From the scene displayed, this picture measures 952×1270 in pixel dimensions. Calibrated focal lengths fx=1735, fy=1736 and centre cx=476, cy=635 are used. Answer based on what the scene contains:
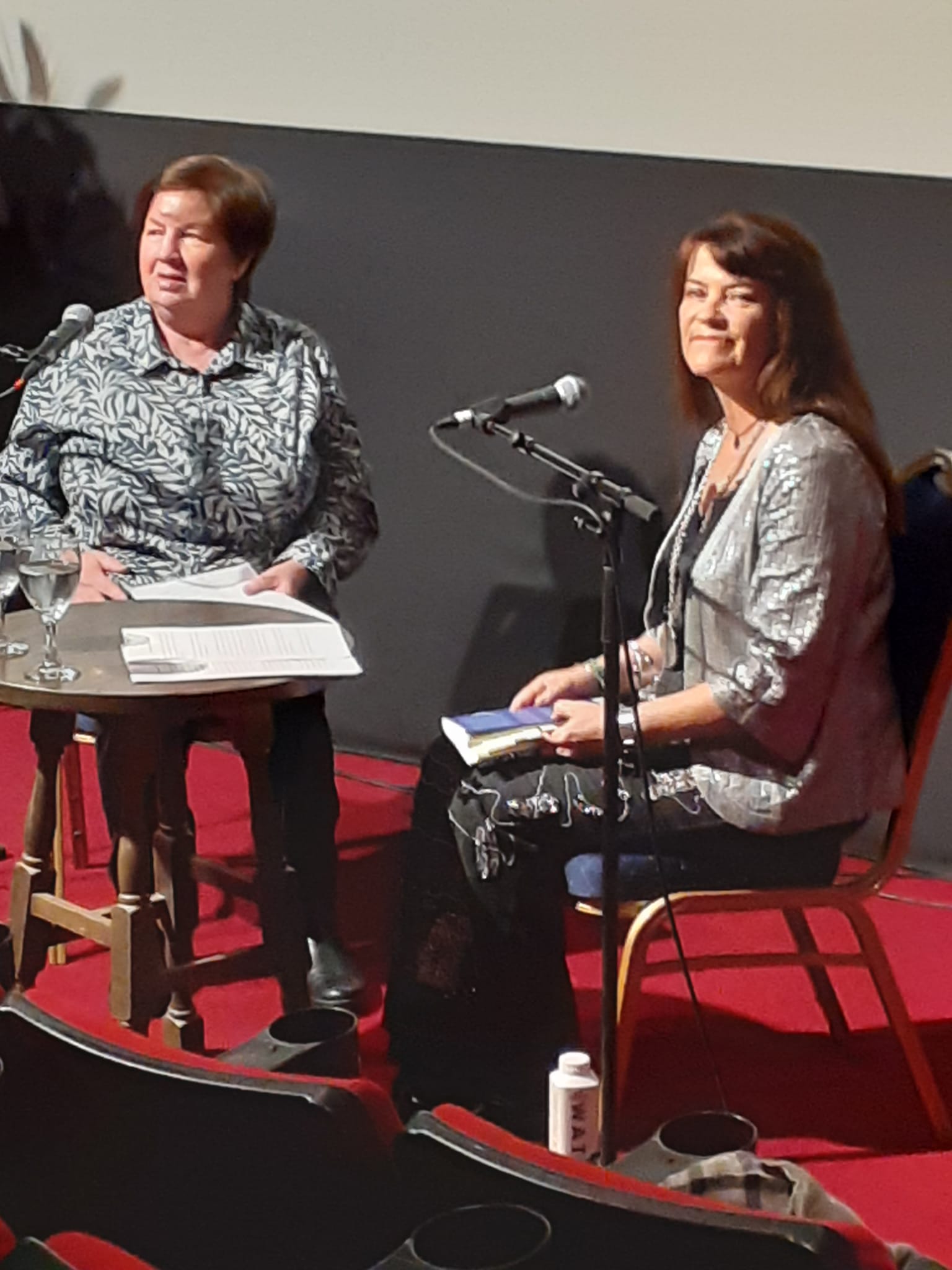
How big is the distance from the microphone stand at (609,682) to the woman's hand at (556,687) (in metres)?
0.05

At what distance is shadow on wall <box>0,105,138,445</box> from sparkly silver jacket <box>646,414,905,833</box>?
0.95 metres

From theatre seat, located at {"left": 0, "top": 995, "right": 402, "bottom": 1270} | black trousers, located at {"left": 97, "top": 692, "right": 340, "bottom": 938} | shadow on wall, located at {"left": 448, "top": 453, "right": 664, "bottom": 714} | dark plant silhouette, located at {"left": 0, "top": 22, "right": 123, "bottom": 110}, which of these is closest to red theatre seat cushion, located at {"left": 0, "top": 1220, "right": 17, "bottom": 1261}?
theatre seat, located at {"left": 0, "top": 995, "right": 402, "bottom": 1270}

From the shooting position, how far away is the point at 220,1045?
8.11ft

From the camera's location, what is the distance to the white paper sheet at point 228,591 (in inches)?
95.5

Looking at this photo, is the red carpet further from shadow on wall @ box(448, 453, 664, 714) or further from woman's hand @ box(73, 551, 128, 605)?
woman's hand @ box(73, 551, 128, 605)

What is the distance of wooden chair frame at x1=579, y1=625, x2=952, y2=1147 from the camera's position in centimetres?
209

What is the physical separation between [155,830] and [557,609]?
2.32ft

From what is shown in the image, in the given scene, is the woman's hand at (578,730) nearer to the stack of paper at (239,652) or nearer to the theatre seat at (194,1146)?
the stack of paper at (239,652)

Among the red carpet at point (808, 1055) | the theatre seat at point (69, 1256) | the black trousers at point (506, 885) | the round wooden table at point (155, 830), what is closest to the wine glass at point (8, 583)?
the round wooden table at point (155, 830)

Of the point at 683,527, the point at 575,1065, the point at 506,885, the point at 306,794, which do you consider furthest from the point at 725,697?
the point at 306,794

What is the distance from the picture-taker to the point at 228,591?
8.02ft

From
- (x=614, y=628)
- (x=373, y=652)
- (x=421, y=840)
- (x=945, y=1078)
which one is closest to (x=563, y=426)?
(x=614, y=628)

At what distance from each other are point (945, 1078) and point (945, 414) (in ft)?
2.78

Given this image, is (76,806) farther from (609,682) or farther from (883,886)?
(883,886)
